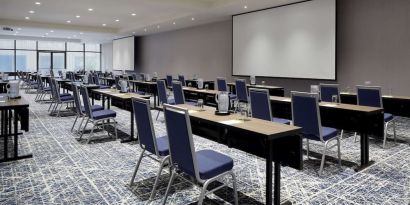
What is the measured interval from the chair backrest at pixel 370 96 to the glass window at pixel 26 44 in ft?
68.5

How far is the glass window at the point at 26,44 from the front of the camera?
20.0 m

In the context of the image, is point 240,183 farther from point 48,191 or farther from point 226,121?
point 48,191

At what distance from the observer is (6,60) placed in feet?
65.0

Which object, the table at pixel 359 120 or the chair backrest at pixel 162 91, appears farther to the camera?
the chair backrest at pixel 162 91

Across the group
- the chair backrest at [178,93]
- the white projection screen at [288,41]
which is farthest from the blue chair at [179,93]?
the white projection screen at [288,41]

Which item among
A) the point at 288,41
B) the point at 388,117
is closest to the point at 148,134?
the point at 388,117

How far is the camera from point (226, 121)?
2.75 m

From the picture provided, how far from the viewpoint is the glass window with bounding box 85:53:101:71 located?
906 inches

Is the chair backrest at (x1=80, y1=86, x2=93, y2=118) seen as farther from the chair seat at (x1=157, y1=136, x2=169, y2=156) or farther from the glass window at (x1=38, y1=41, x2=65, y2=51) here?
the glass window at (x1=38, y1=41, x2=65, y2=51)

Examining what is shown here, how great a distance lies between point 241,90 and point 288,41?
269 cm

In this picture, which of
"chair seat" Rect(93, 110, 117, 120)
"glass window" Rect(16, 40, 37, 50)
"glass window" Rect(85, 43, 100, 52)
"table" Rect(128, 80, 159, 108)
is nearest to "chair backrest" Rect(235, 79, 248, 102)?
"table" Rect(128, 80, 159, 108)

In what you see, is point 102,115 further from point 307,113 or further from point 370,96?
point 370,96

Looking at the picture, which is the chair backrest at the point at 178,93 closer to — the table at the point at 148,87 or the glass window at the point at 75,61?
the table at the point at 148,87

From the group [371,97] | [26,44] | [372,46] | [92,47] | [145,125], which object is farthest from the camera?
[92,47]
